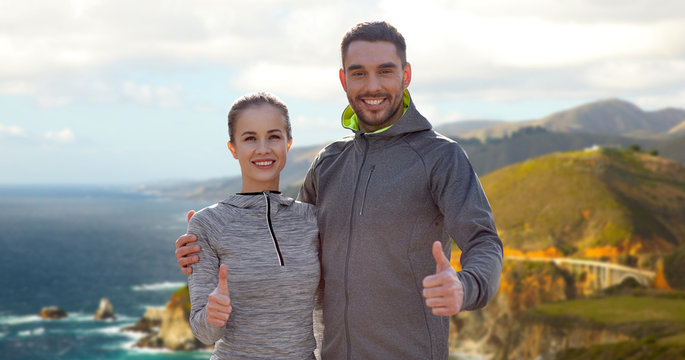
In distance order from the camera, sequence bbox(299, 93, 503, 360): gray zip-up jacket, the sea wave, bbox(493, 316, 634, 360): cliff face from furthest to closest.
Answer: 1. the sea wave
2. bbox(493, 316, 634, 360): cliff face
3. bbox(299, 93, 503, 360): gray zip-up jacket

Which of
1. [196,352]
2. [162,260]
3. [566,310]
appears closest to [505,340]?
[566,310]

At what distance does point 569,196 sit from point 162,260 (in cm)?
8255

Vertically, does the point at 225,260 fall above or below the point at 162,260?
above

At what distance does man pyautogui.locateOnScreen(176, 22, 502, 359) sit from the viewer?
4.15m

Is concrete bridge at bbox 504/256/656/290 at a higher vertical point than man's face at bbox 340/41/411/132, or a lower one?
lower

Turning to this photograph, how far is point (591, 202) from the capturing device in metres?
92.8

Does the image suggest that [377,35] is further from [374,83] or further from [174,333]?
[174,333]

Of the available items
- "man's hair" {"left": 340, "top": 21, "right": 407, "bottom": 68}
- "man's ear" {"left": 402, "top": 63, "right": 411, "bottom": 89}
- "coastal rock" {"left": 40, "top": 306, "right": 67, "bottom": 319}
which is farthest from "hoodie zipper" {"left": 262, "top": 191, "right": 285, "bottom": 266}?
"coastal rock" {"left": 40, "top": 306, "right": 67, "bottom": 319}

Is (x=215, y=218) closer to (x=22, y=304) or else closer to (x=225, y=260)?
(x=225, y=260)

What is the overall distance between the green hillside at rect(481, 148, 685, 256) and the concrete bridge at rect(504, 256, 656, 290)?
432 cm

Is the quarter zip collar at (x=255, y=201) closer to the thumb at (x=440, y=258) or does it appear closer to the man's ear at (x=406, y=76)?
the man's ear at (x=406, y=76)

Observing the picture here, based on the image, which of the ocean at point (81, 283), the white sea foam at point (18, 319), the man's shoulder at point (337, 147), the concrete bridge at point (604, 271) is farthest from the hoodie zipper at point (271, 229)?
the white sea foam at point (18, 319)

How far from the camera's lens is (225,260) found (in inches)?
164

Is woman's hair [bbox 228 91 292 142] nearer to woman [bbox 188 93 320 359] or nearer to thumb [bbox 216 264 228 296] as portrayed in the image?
woman [bbox 188 93 320 359]
